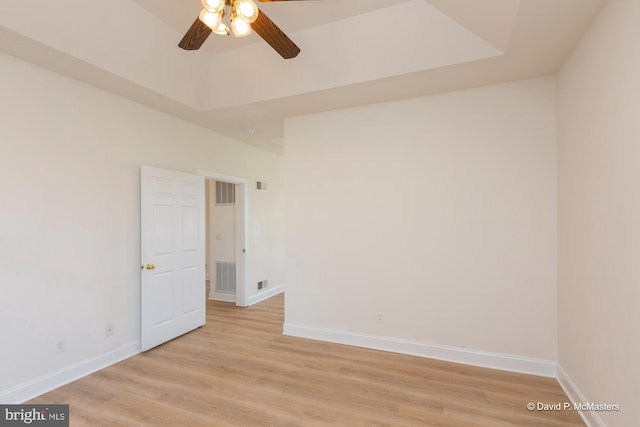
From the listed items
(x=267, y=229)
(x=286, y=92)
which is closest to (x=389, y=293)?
(x=286, y=92)

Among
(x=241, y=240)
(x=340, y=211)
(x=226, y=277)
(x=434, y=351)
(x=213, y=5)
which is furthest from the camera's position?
(x=226, y=277)

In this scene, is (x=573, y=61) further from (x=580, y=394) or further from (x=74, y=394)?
(x=74, y=394)

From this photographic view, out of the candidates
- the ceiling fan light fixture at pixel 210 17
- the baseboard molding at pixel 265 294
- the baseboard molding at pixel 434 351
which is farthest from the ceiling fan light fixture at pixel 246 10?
the baseboard molding at pixel 265 294

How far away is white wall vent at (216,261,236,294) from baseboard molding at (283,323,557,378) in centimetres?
200

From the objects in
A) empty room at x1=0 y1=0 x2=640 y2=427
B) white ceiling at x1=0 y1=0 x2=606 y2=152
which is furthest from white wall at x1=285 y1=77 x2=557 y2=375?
white ceiling at x1=0 y1=0 x2=606 y2=152

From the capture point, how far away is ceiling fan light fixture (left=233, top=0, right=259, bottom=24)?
1710 millimetres

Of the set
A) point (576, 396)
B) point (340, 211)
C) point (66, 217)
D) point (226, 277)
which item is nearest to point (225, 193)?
point (226, 277)

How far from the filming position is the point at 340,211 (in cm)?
378

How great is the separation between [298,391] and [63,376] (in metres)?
2.12

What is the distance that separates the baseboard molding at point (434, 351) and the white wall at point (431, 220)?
4cm

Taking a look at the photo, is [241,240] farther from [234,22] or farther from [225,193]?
[234,22]

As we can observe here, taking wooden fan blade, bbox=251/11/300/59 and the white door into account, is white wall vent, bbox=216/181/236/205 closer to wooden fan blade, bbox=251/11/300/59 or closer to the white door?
the white door

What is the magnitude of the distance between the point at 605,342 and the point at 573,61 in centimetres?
213

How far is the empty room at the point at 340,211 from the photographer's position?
86.1 inches
